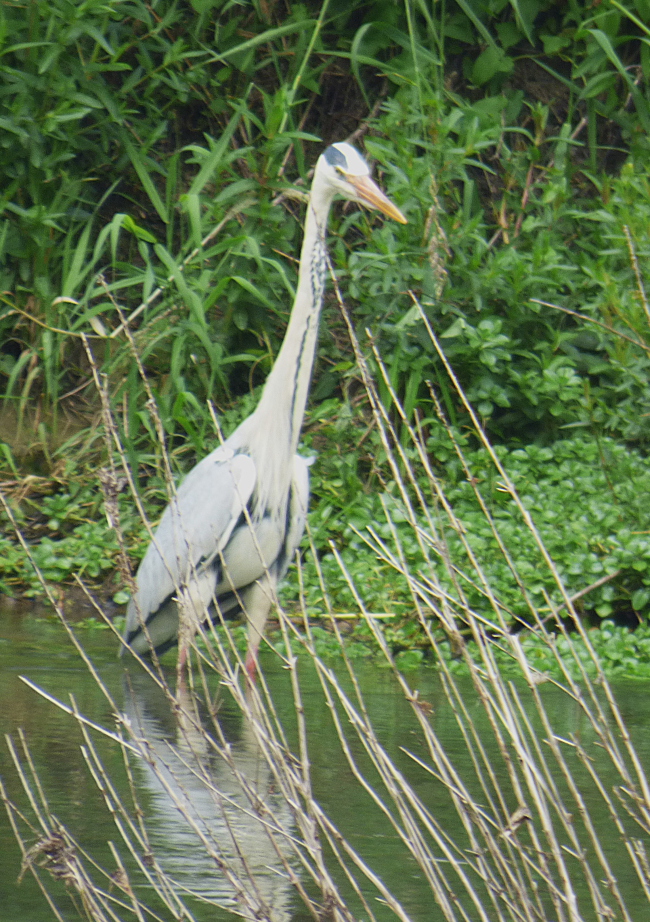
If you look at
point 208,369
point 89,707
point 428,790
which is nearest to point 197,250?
point 208,369

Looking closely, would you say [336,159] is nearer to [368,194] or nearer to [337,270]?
[368,194]

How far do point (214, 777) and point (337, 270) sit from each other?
128 inches

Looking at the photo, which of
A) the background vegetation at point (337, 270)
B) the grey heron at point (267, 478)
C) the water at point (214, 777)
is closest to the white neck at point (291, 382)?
the grey heron at point (267, 478)

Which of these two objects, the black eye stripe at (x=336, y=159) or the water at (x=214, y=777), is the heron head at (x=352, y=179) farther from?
the water at (x=214, y=777)

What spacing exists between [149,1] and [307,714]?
4491 mm

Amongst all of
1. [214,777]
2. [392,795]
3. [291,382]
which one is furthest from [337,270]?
[392,795]

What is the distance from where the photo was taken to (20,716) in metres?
3.44

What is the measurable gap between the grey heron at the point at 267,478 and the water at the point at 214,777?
0.32 metres

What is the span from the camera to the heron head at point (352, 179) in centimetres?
369

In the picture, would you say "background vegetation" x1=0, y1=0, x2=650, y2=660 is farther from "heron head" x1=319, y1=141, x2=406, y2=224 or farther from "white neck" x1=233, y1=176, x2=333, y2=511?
"heron head" x1=319, y1=141, x2=406, y2=224

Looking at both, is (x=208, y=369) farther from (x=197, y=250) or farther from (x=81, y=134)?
(x=81, y=134)

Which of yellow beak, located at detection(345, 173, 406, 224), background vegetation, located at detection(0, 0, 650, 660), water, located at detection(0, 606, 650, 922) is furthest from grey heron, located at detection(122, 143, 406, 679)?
background vegetation, located at detection(0, 0, 650, 660)

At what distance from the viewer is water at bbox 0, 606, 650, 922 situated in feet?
7.21

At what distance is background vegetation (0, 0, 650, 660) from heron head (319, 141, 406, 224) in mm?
1540
